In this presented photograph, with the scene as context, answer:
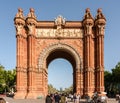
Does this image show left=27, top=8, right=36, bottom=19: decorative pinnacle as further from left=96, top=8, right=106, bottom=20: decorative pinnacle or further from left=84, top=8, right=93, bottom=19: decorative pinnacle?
left=96, top=8, right=106, bottom=20: decorative pinnacle

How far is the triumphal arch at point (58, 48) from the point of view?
146 ft

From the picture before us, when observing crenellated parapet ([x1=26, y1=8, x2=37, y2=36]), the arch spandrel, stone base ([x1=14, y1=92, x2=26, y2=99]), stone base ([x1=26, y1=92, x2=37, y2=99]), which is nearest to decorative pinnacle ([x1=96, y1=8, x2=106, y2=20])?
the arch spandrel

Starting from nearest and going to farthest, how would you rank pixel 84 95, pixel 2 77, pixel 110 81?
pixel 84 95 → pixel 2 77 → pixel 110 81

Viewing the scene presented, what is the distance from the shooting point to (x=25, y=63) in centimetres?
4538

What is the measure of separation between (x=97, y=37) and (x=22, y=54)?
10.2 m

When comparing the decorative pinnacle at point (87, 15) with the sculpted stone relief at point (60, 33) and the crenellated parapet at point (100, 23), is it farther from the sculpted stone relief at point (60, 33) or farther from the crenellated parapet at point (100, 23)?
the sculpted stone relief at point (60, 33)

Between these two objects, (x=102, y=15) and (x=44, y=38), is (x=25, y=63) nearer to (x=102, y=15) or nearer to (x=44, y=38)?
(x=44, y=38)

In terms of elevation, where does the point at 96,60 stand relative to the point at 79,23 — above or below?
below

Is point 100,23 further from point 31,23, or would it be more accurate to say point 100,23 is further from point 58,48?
point 31,23

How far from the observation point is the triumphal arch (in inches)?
1750

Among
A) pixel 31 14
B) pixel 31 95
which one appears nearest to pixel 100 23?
pixel 31 14

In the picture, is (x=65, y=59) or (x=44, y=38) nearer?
(x=44, y=38)

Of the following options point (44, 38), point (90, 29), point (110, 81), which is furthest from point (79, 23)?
point (110, 81)

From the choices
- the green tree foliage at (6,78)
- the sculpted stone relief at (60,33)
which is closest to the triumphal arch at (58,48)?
the sculpted stone relief at (60,33)
